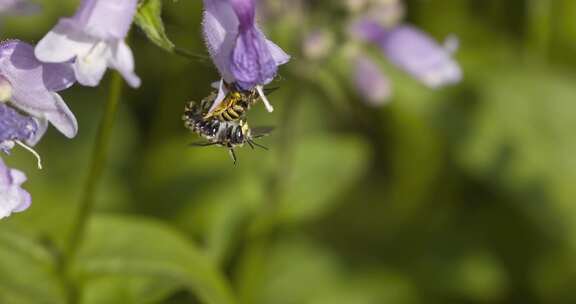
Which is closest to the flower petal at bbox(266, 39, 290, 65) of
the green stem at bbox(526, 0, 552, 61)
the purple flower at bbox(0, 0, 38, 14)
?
the purple flower at bbox(0, 0, 38, 14)

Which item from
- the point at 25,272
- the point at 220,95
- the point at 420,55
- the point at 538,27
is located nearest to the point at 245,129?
the point at 220,95

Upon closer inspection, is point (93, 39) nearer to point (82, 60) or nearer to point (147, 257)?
point (82, 60)

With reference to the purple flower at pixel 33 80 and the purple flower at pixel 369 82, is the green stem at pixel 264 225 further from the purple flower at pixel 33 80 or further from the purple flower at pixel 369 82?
the purple flower at pixel 33 80

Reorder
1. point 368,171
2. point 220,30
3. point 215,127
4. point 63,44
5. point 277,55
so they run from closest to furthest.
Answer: point 63,44, point 277,55, point 220,30, point 215,127, point 368,171

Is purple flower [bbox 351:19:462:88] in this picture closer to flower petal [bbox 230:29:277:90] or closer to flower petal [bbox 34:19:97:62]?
flower petal [bbox 230:29:277:90]

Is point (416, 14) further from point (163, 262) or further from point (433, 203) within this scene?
point (163, 262)

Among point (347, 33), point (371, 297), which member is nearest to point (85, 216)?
point (347, 33)
